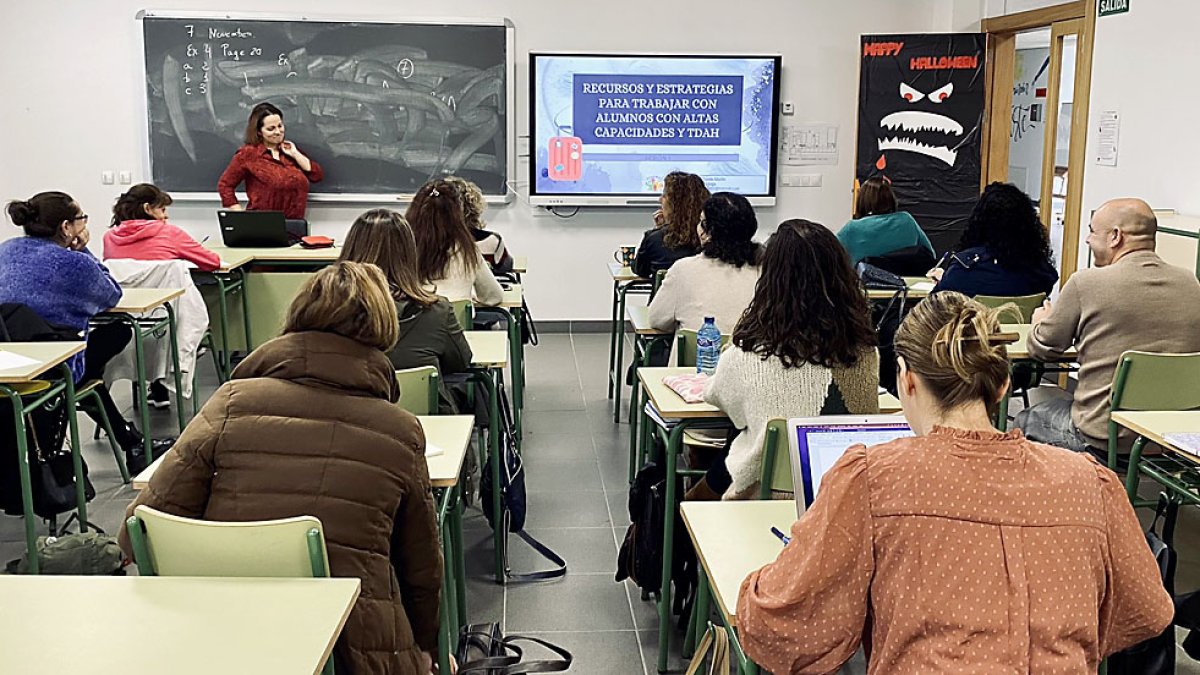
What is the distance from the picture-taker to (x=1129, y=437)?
11.9 ft

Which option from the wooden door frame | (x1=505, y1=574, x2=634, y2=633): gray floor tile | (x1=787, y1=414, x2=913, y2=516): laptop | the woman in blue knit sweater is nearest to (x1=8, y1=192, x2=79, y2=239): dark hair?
the woman in blue knit sweater

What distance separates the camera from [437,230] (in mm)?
4535

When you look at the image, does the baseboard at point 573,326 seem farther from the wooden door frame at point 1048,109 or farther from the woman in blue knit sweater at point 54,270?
the woman in blue knit sweater at point 54,270

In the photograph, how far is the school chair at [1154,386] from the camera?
11.2 ft

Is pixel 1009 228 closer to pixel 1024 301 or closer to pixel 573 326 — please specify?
pixel 1024 301

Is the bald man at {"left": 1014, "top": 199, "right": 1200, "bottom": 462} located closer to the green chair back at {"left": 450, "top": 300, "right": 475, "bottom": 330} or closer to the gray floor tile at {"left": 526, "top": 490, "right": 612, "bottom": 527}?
the gray floor tile at {"left": 526, "top": 490, "right": 612, "bottom": 527}

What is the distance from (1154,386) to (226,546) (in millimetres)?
2809

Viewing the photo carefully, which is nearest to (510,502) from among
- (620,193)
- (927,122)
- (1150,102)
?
(1150,102)

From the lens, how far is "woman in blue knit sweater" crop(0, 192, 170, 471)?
419cm

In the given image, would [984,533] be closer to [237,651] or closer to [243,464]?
[237,651]

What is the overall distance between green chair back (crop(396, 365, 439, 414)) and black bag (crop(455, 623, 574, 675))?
640 millimetres

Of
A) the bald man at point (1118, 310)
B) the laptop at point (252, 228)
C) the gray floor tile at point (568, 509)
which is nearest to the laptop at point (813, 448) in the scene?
the bald man at point (1118, 310)

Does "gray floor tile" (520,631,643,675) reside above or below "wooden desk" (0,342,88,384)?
below

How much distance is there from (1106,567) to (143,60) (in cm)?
706
